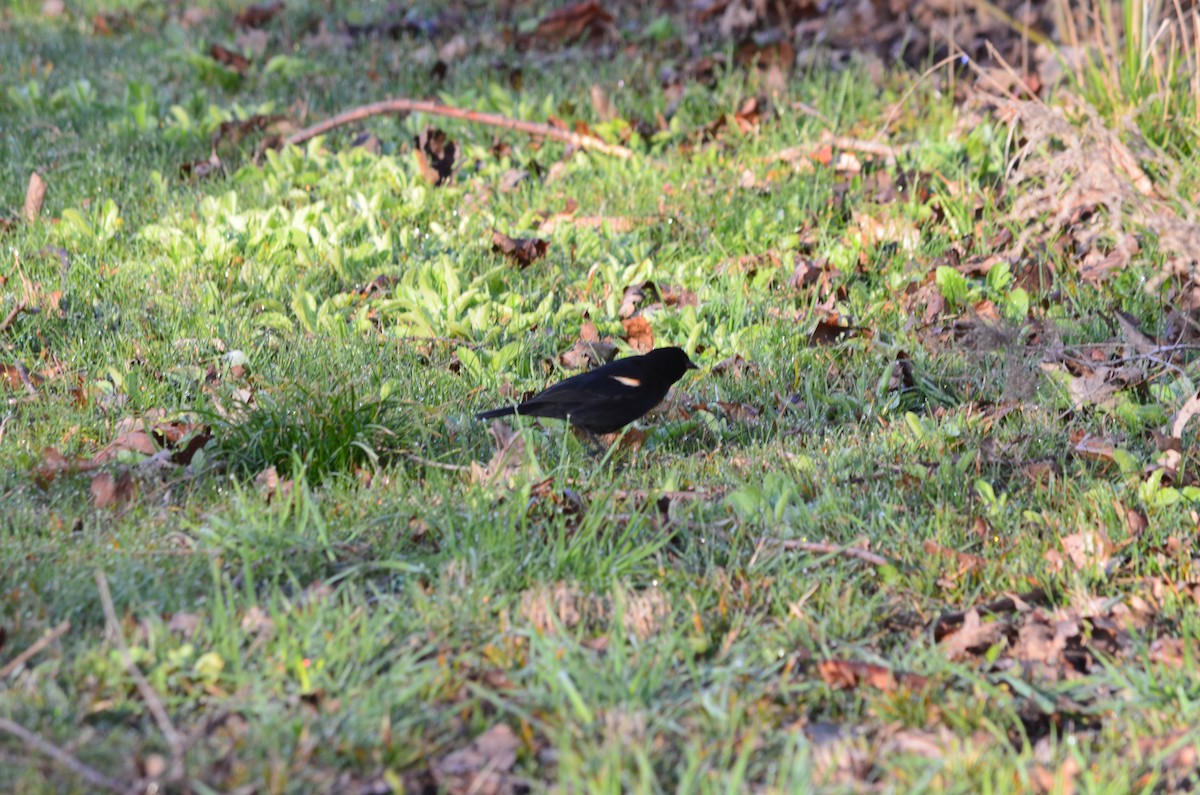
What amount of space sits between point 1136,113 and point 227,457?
4092mm

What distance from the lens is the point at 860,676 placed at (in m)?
2.87

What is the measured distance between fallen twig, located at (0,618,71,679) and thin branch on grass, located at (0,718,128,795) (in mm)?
143

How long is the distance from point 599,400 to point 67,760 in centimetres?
221

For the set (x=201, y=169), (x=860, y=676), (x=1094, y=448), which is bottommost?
(x=1094, y=448)

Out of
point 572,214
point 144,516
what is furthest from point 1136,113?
point 144,516

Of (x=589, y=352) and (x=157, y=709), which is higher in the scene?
(x=157, y=709)

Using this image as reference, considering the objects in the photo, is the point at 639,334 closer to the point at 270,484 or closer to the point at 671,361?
the point at 671,361

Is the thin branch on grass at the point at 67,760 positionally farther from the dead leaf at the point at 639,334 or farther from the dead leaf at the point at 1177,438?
the dead leaf at the point at 639,334

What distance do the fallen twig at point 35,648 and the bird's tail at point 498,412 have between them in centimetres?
156

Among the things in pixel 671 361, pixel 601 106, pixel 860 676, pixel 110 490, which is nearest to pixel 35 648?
pixel 110 490

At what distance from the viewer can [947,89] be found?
24.7ft

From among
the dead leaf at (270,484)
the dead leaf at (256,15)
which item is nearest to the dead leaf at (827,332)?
the dead leaf at (270,484)

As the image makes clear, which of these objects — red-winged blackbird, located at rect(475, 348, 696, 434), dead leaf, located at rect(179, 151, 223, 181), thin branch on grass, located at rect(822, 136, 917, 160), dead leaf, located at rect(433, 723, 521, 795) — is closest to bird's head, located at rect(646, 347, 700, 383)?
red-winged blackbird, located at rect(475, 348, 696, 434)

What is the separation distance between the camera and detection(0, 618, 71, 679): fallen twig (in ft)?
8.34
